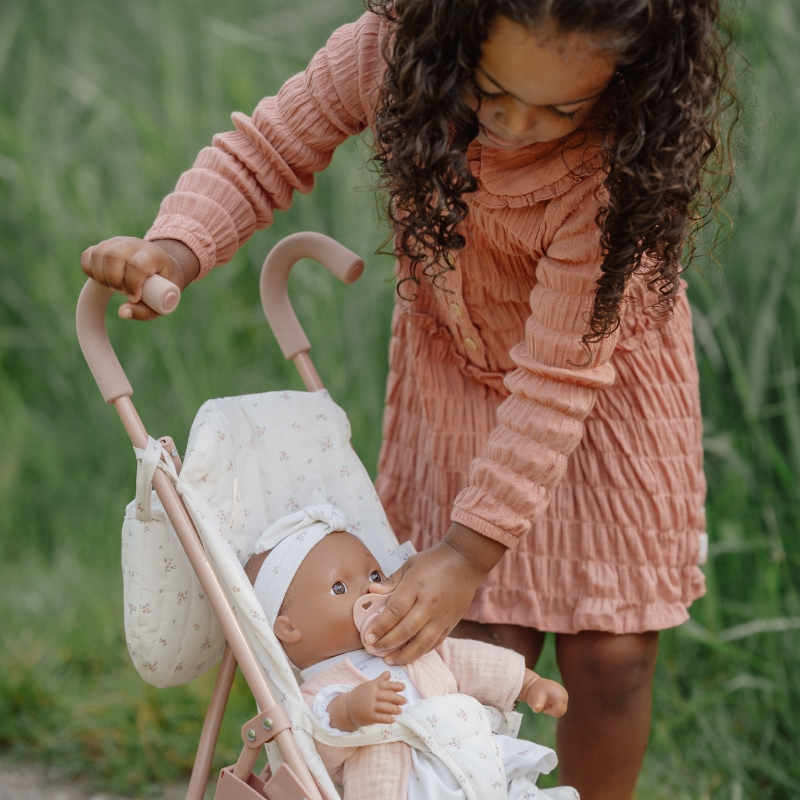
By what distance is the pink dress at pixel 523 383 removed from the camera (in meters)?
1.19

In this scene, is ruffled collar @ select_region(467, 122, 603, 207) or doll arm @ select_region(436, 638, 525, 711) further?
doll arm @ select_region(436, 638, 525, 711)

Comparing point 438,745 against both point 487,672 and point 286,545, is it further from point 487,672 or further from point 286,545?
point 286,545

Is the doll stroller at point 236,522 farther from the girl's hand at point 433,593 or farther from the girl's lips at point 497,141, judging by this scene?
the girl's lips at point 497,141

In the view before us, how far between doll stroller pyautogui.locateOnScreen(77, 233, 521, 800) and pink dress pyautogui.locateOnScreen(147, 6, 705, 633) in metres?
0.14

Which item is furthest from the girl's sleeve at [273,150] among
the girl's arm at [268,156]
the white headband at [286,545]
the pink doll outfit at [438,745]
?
the pink doll outfit at [438,745]

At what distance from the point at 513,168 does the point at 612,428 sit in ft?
1.36

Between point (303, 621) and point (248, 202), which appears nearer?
point (303, 621)

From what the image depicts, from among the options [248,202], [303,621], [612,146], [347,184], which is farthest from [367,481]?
[347,184]

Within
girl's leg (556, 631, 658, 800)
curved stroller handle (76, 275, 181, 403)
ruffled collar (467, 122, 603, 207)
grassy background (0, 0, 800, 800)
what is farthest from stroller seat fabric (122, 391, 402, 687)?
grassy background (0, 0, 800, 800)

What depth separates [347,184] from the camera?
2.56 m

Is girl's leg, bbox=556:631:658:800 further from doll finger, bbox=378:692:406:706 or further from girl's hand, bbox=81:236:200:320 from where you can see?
girl's hand, bbox=81:236:200:320

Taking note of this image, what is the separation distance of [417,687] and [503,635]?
0.27m

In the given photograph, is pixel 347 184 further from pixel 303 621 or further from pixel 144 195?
pixel 303 621

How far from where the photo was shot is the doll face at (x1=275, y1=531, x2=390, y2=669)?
126 centimetres
